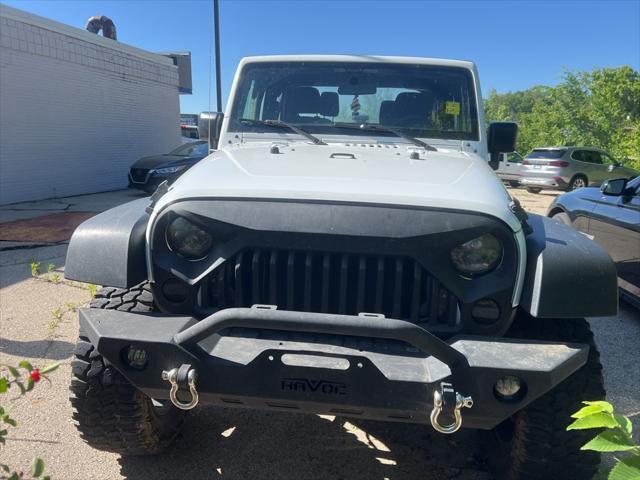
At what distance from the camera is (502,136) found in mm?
3574

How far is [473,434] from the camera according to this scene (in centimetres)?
292

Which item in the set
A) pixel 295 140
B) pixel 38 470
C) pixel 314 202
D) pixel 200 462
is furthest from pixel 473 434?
pixel 38 470

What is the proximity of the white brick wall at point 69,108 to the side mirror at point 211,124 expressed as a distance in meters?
9.37

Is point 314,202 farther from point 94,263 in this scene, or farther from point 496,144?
point 496,144

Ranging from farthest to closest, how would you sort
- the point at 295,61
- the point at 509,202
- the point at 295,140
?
the point at 295,61 < the point at 295,140 < the point at 509,202

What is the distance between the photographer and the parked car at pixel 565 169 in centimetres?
1623

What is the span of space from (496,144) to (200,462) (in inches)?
111

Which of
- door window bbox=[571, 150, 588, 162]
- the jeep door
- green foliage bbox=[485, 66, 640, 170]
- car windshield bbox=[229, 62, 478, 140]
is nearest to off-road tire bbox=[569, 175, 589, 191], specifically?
door window bbox=[571, 150, 588, 162]

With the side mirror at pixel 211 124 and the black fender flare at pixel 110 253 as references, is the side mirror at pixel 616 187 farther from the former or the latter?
the black fender flare at pixel 110 253

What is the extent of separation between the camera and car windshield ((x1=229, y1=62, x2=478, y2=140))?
3.43 meters

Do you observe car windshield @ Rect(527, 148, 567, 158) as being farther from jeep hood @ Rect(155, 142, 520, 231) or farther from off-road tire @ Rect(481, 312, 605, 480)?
off-road tire @ Rect(481, 312, 605, 480)

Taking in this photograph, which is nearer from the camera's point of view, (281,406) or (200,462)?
(281,406)

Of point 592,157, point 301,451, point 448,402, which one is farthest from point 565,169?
point 448,402

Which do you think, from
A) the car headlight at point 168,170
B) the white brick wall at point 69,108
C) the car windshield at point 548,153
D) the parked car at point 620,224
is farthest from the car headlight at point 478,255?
the car windshield at point 548,153
